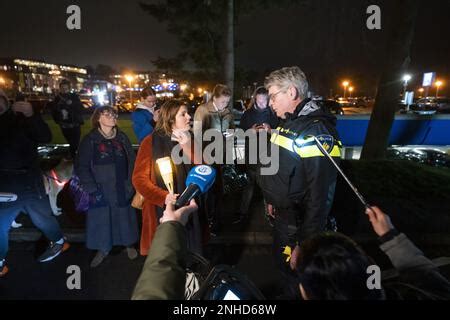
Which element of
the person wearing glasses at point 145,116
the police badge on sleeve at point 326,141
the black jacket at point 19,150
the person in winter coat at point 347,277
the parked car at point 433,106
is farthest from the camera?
the parked car at point 433,106

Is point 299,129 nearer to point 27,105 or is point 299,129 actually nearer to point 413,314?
point 413,314

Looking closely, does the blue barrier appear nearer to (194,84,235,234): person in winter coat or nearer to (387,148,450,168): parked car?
(387,148,450,168): parked car

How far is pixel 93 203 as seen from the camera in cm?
346

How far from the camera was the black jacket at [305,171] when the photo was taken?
7.16 feet

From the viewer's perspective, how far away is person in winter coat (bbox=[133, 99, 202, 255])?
2.79 m

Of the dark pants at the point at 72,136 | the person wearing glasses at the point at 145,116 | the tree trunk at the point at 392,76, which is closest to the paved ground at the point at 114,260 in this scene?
the person wearing glasses at the point at 145,116

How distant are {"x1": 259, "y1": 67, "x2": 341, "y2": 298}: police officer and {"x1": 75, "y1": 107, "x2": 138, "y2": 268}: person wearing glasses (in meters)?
1.82

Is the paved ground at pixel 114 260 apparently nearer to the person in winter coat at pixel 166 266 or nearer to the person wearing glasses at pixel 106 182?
the person wearing glasses at pixel 106 182

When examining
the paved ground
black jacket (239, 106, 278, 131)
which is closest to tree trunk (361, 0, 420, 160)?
the paved ground

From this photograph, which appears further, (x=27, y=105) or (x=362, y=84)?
(x=362, y=84)

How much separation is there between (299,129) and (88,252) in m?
3.32

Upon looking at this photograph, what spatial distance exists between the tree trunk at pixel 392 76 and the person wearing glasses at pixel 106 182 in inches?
231

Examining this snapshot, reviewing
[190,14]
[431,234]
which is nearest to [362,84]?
[190,14]

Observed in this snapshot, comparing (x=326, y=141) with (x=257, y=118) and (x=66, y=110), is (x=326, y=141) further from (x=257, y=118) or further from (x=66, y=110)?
(x=66, y=110)
